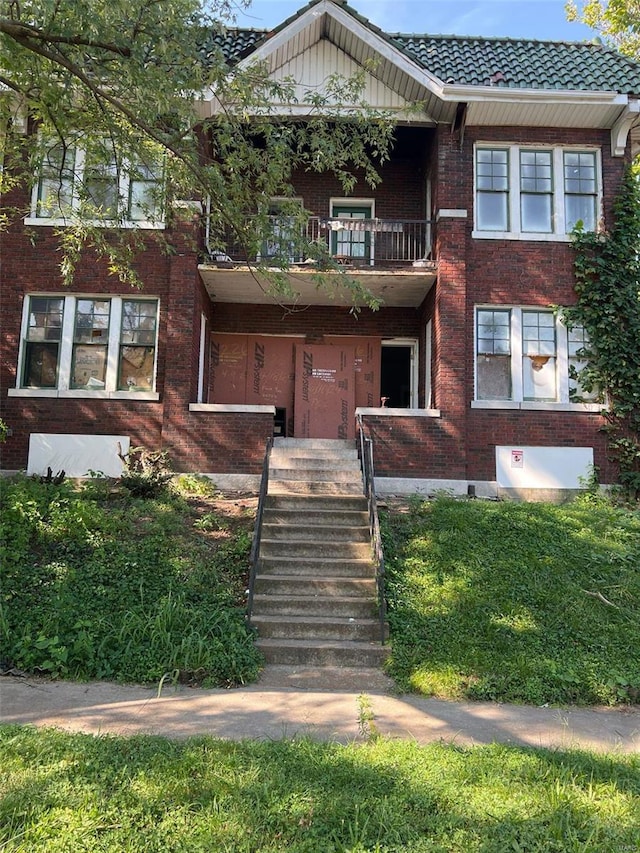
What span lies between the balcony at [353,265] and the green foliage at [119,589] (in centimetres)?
458

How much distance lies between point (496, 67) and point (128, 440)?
999cm

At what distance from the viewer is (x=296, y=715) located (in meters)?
4.75

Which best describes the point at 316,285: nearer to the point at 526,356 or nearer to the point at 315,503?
the point at 526,356

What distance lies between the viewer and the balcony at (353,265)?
Result: 37.0 feet

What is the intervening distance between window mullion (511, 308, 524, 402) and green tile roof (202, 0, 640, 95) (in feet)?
13.5

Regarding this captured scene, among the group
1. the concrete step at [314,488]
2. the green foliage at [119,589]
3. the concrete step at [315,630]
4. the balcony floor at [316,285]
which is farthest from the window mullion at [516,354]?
the concrete step at [315,630]

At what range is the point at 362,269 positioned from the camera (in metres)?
11.4

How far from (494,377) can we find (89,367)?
7.65m

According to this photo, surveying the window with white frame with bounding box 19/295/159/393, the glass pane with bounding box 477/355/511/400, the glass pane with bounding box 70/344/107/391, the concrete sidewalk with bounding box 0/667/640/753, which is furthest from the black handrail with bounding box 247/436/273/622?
the glass pane with bounding box 477/355/511/400

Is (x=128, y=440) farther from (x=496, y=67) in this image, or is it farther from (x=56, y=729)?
(x=496, y=67)

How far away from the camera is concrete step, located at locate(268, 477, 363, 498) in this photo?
28.3ft

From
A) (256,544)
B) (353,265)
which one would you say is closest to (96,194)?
(353,265)

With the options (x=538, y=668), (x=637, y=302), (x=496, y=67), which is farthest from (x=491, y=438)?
(x=496, y=67)

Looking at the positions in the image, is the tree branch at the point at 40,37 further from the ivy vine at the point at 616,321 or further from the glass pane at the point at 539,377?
the ivy vine at the point at 616,321
